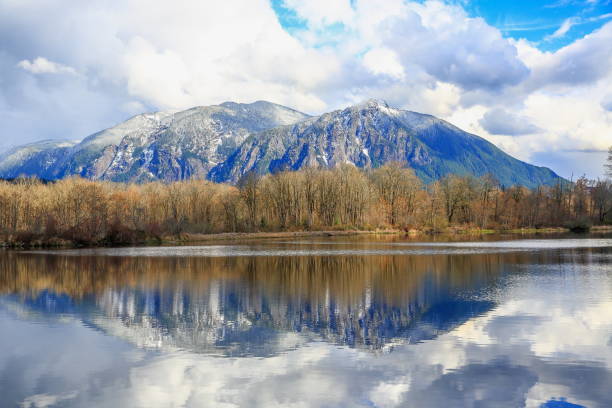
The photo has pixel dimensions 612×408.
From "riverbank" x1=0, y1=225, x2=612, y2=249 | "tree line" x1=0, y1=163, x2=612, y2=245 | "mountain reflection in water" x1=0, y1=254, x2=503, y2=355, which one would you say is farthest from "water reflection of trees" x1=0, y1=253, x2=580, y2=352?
"tree line" x1=0, y1=163, x2=612, y2=245

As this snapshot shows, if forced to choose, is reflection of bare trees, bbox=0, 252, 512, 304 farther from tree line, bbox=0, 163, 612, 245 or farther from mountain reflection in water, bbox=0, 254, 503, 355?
tree line, bbox=0, 163, 612, 245

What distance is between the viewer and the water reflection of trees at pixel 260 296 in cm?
1784

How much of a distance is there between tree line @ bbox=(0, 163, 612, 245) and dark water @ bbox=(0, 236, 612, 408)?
6766 cm

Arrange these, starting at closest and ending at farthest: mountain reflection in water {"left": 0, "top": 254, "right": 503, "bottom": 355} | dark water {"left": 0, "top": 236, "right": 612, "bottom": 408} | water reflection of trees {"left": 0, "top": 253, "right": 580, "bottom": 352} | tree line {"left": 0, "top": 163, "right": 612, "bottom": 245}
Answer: dark water {"left": 0, "top": 236, "right": 612, "bottom": 408} < mountain reflection in water {"left": 0, "top": 254, "right": 503, "bottom": 355} < water reflection of trees {"left": 0, "top": 253, "right": 580, "bottom": 352} < tree line {"left": 0, "top": 163, "right": 612, "bottom": 245}

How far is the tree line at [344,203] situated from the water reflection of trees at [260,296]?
5667cm

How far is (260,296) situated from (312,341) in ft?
30.2

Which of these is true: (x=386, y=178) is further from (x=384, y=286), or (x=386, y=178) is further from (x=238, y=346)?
(x=238, y=346)

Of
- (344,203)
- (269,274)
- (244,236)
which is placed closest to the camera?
(269,274)

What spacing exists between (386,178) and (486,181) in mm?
23610

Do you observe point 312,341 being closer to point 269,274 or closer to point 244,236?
point 269,274

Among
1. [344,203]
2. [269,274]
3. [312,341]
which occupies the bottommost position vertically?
[312,341]

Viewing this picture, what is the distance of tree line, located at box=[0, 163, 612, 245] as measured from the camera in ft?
339

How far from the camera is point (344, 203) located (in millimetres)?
112375

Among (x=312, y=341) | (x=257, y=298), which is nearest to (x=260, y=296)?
(x=257, y=298)
